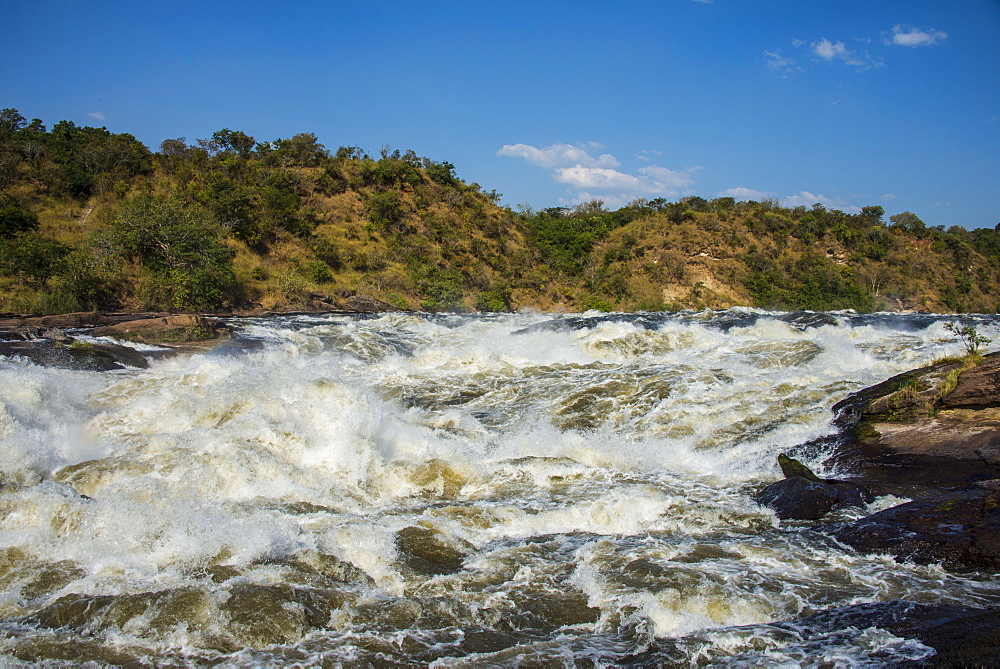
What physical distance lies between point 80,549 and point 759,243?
50132 millimetres

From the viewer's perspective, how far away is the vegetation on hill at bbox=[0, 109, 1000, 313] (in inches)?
794

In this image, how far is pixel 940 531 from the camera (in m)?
5.64

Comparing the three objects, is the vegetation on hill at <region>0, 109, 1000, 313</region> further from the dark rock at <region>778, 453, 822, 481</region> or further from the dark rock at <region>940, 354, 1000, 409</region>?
the dark rock at <region>940, 354, 1000, 409</region>

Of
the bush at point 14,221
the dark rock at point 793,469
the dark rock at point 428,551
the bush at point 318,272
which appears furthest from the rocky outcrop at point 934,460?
the bush at point 14,221

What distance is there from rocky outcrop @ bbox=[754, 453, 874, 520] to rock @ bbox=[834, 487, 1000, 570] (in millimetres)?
408

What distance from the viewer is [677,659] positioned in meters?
4.16

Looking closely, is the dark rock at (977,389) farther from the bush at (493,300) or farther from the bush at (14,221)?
the bush at (14,221)

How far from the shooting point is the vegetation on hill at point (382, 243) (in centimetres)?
2017

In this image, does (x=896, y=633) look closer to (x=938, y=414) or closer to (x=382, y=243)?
(x=938, y=414)

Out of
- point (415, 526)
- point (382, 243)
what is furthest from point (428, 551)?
point (382, 243)

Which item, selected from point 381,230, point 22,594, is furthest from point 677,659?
point 381,230

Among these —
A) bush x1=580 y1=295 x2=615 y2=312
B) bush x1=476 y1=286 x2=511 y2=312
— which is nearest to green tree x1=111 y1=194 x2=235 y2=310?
bush x1=476 y1=286 x2=511 y2=312

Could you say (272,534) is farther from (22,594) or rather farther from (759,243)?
(759,243)

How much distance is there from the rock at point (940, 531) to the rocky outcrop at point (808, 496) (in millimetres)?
408
